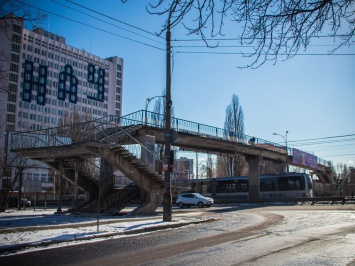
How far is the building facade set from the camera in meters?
102

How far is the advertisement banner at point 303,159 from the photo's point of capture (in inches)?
2013

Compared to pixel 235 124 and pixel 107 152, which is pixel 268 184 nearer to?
pixel 235 124

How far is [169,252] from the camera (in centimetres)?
890

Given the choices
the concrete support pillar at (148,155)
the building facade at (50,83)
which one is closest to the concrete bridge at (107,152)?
the concrete support pillar at (148,155)

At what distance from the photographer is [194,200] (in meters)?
39.7

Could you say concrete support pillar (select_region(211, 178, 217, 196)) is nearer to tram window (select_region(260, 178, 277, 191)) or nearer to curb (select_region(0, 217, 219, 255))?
tram window (select_region(260, 178, 277, 191))

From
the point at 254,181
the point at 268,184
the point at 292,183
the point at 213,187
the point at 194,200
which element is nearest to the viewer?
the point at 194,200

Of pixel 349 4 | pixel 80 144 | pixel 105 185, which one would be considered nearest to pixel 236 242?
pixel 349 4

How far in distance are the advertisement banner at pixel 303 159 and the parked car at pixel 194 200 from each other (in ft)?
56.9

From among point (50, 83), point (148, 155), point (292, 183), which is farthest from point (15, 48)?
point (148, 155)

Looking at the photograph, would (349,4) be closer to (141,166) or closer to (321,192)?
(141,166)

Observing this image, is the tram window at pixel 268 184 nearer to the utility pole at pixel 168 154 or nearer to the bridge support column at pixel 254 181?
the bridge support column at pixel 254 181

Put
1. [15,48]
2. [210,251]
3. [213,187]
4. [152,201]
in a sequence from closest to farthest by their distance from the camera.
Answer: [210,251] < [152,201] < [213,187] < [15,48]

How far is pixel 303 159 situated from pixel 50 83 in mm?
86666
